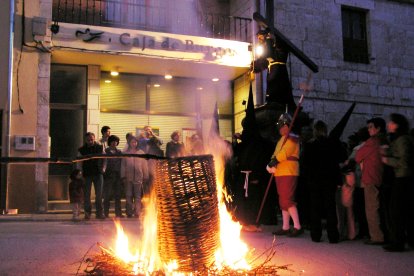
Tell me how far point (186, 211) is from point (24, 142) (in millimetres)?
7722

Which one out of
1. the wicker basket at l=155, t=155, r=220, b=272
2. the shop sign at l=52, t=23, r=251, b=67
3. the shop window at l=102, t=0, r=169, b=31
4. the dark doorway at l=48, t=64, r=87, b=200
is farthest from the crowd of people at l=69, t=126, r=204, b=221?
the wicker basket at l=155, t=155, r=220, b=272

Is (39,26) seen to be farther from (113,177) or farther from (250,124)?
(250,124)

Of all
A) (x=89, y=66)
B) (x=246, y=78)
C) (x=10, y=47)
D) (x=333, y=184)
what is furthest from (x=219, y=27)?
(x=333, y=184)

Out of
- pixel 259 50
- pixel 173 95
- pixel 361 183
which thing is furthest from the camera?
pixel 173 95

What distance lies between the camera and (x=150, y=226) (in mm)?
3309

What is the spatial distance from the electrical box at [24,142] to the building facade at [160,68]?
24 millimetres

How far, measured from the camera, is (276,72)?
8742mm

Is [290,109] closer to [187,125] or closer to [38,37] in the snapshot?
[187,125]

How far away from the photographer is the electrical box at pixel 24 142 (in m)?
9.48

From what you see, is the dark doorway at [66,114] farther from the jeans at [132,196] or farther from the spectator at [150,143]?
the jeans at [132,196]

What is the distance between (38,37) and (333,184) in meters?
7.86

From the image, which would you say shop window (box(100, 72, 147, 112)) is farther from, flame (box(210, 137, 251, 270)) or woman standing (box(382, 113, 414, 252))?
woman standing (box(382, 113, 414, 252))

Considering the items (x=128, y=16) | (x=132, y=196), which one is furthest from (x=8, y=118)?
Result: (x=128, y=16)

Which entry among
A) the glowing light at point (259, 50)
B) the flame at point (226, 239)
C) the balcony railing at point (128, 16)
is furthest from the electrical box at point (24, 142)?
the flame at point (226, 239)
